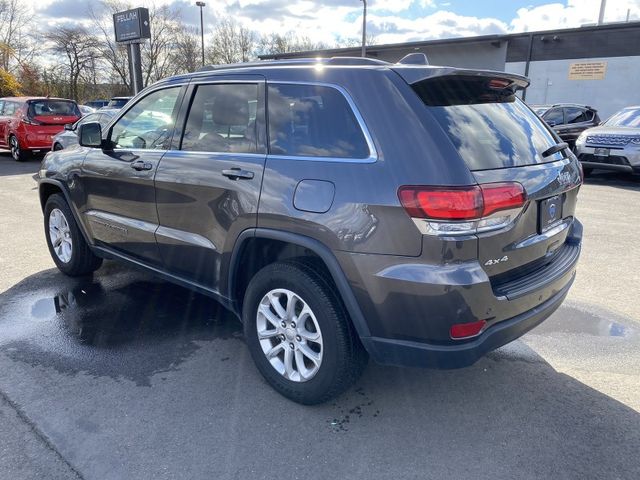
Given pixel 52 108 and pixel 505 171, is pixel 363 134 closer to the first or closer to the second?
pixel 505 171

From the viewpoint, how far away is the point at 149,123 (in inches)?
149

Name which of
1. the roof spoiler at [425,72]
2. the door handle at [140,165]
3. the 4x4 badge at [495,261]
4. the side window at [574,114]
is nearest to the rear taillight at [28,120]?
the door handle at [140,165]

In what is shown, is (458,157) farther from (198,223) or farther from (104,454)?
(104,454)

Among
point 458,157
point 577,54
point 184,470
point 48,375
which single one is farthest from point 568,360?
point 577,54

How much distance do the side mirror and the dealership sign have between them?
494 inches

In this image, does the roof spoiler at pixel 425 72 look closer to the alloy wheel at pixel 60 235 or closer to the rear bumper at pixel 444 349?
the rear bumper at pixel 444 349

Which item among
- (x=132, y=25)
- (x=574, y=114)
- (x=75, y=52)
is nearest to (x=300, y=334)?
(x=574, y=114)

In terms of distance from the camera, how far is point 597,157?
1068cm

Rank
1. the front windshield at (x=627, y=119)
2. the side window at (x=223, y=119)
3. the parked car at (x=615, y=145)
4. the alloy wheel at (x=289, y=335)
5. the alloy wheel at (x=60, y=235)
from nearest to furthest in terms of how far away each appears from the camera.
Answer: the alloy wheel at (x=289, y=335) < the side window at (x=223, y=119) < the alloy wheel at (x=60, y=235) < the parked car at (x=615, y=145) < the front windshield at (x=627, y=119)

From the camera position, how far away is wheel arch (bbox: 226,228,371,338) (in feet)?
8.09

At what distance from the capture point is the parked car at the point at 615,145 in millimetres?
10172

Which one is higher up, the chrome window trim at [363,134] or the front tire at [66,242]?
the chrome window trim at [363,134]

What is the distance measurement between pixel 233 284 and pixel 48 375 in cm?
130

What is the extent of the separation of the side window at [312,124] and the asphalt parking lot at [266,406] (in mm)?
1442
